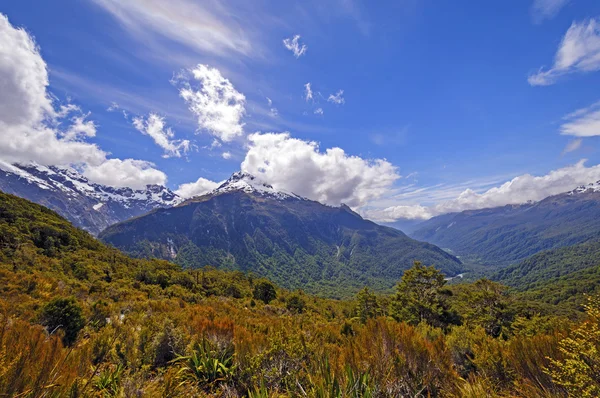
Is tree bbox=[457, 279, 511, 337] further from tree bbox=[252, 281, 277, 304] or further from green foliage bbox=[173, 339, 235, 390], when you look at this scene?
green foliage bbox=[173, 339, 235, 390]

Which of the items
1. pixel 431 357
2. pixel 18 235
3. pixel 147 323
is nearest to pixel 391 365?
pixel 431 357

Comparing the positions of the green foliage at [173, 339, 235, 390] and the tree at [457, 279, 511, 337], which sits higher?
the green foliage at [173, 339, 235, 390]

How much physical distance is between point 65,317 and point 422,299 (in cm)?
2774

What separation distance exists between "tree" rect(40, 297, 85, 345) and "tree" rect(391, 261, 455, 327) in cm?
2519

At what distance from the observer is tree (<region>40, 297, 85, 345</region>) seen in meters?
8.40

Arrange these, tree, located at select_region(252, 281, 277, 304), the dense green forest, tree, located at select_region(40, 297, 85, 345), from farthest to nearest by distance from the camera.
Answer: tree, located at select_region(252, 281, 277, 304) < tree, located at select_region(40, 297, 85, 345) < the dense green forest

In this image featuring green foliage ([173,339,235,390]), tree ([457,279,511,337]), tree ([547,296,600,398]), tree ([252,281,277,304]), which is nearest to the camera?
tree ([547,296,600,398])

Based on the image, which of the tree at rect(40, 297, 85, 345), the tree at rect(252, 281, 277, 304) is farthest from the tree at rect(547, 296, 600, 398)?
the tree at rect(252, 281, 277, 304)

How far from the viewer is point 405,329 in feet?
20.2

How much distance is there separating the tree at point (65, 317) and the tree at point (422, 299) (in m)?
25.2

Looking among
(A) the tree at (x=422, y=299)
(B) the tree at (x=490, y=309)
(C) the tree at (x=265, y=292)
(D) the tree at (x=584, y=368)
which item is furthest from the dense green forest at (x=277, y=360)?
(C) the tree at (x=265, y=292)

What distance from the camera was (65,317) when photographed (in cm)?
863

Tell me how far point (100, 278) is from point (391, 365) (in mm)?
36394

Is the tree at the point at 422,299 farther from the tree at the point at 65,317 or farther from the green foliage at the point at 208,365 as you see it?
the tree at the point at 65,317
